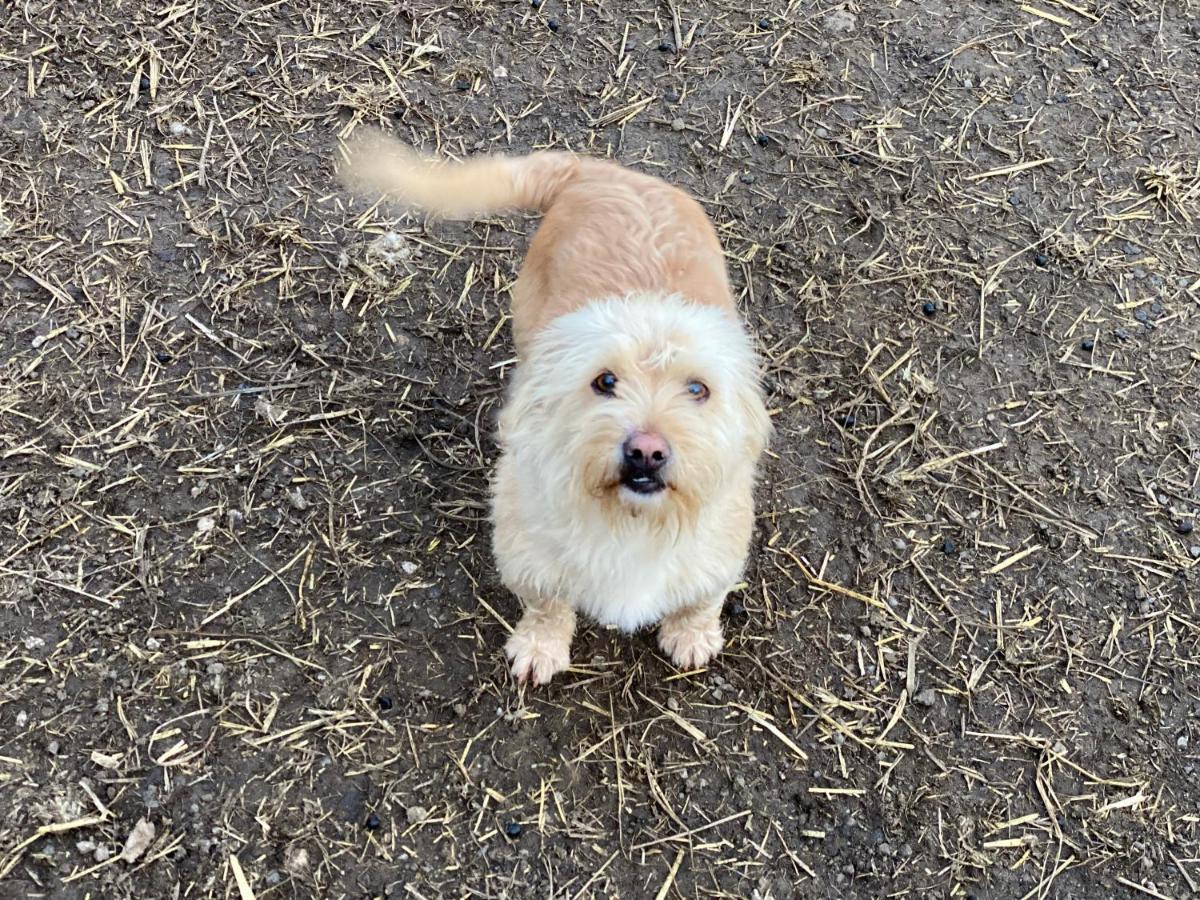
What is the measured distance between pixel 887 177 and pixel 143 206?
154 inches

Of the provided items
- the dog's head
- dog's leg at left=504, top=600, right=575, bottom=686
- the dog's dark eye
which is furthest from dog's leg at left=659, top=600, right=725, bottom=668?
the dog's dark eye

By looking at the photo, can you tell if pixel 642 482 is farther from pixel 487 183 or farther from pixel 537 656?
pixel 487 183

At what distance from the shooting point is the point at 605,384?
2490 mm

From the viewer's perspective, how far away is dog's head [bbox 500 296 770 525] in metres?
2.39

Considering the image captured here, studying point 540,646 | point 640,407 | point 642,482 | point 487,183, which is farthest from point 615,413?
point 487,183

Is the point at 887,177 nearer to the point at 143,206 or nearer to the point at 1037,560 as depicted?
the point at 1037,560

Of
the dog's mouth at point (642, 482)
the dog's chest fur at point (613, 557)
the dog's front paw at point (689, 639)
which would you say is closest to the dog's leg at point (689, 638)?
the dog's front paw at point (689, 639)

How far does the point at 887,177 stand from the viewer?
4.88 m

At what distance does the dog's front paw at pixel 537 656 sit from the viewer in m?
3.36

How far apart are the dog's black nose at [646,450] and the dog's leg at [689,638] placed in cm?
117

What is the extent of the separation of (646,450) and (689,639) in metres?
1.34

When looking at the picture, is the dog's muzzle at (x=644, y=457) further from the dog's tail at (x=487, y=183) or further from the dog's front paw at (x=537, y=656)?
the dog's tail at (x=487, y=183)

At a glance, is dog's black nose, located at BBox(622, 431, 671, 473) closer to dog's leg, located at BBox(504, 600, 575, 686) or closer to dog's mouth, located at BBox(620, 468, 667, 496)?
dog's mouth, located at BBox(620, 468, 667, 496)

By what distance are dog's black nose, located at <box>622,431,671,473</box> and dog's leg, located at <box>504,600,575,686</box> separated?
3.66ft
